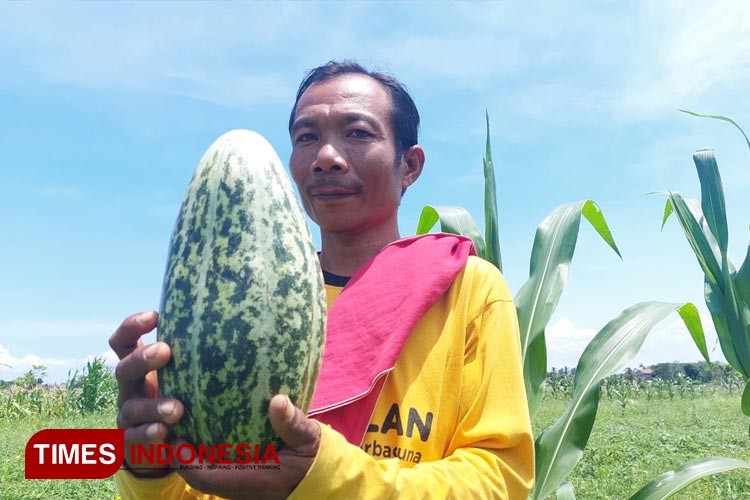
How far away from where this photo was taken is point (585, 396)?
2.67m

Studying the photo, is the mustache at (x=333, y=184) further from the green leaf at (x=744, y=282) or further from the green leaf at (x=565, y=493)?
the green leaf at (x=744, y=282)

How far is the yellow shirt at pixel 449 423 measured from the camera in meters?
1.34

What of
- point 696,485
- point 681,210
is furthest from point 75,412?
point 681,210

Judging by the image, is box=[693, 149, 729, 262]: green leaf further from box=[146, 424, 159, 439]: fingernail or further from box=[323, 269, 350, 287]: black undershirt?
Result: box=[146, 424, 159, 439]: fingernail

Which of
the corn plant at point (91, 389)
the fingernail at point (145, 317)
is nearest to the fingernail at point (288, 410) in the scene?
the fingernail at point (145, 317)

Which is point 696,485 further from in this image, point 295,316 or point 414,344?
point 295,316

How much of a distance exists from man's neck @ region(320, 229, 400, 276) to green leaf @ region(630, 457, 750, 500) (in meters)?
1.75

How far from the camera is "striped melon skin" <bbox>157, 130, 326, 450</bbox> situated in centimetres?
121

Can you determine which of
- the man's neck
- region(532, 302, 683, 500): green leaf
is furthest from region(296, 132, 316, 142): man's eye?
region(532, 302, 683, 500): green leaf

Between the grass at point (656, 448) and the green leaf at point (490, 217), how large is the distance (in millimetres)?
4362

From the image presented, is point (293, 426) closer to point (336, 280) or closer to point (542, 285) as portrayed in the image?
point (336, 280)

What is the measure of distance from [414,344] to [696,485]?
6.47 metres

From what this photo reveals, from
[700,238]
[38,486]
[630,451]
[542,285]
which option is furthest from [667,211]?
[38,486]

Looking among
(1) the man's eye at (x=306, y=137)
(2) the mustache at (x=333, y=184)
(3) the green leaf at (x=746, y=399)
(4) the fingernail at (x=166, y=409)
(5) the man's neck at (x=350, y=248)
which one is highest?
(1) the man's eye at (x=306, y=137)
